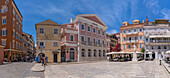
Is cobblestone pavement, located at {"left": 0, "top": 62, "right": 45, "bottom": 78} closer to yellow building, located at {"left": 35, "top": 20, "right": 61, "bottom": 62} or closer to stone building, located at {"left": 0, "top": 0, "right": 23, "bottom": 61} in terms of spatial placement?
yellow building, located at {"left": 35, "top": 20, "right": 61, "bottom": 62}

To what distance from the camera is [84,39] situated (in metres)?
38.6

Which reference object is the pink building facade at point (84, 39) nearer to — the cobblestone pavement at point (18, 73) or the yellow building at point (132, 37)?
the yellow building at point (132, 37)

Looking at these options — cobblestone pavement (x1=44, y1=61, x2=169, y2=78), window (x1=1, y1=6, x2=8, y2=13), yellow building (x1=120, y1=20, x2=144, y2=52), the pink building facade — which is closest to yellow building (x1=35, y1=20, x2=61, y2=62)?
the pink building facade

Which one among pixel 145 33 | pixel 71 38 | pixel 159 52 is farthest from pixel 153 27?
pixel 71 38

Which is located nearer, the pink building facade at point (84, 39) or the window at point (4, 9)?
the pink building facade at point (84, 39)

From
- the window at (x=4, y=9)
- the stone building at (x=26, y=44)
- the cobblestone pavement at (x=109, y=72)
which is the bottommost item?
the cobblestone pavement at (x=109, y=72)

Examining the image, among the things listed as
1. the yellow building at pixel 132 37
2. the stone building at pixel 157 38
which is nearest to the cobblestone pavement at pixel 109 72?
the yellow building at pixel 132 37

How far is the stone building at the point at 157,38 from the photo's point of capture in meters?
53.2

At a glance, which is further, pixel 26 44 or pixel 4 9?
pixel 26 44

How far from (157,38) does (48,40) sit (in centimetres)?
4207

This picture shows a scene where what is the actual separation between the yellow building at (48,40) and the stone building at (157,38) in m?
36.7

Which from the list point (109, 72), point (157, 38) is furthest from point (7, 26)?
point (157, 38)

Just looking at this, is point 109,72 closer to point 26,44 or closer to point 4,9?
point 4,9

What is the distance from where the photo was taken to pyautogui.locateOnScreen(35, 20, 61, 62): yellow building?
102 feet
